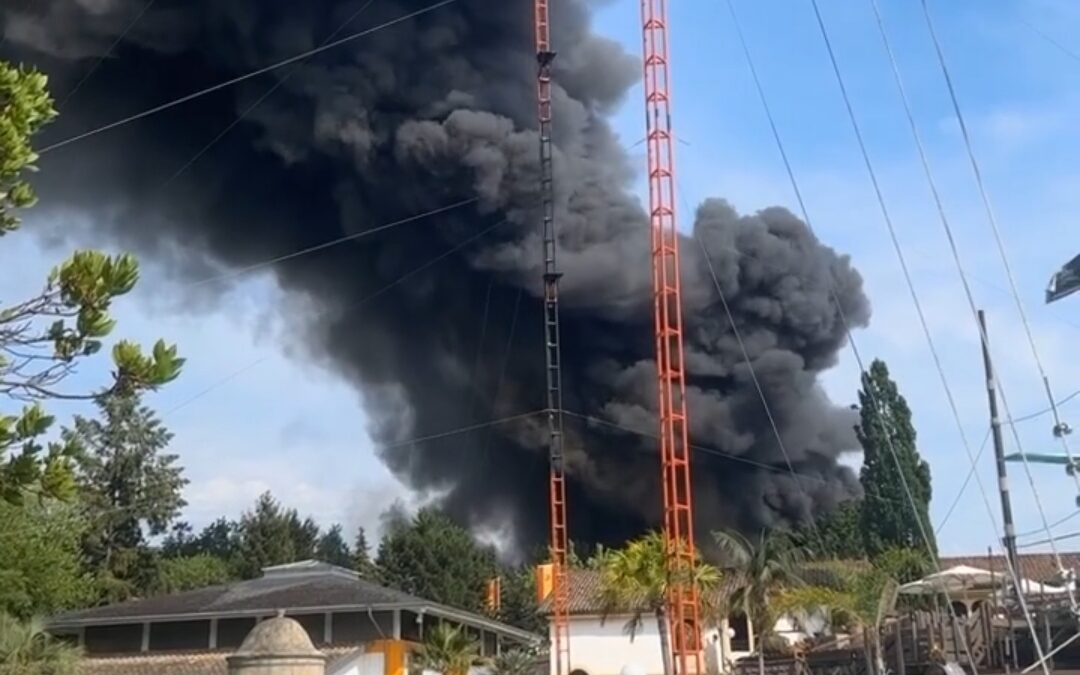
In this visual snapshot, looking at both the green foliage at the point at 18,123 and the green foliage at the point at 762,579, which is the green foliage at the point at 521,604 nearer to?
the green foliage at the point at 762,579

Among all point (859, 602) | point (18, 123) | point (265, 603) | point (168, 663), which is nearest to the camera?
point (18, 123)

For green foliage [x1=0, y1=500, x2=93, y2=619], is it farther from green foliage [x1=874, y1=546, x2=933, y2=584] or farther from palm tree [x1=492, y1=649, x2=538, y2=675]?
green foliage [x1=874, y1=546, x2=933, y2=584]

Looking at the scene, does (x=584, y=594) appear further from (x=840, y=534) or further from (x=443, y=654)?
(x=840, y=534)

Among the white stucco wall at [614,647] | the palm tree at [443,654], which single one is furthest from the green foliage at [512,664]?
the white stucco wall at [614,647]

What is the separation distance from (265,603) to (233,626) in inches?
48.9

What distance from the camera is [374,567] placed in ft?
240

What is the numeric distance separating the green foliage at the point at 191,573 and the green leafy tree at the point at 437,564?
891 cm

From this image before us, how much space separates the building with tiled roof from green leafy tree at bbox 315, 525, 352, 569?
4410cm

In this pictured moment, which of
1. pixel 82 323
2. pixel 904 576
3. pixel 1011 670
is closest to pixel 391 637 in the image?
pixel 1011 670

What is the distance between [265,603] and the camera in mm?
36344

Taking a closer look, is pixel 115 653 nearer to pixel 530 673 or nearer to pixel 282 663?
pixel 530 673

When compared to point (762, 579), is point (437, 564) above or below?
above

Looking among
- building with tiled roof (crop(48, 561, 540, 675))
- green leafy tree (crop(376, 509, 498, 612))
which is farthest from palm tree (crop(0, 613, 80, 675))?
green leafy tree (crop(376, 509, 498, 612))

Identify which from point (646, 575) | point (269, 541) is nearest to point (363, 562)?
point (269, 541)
